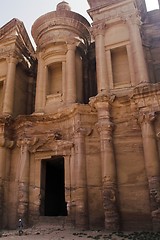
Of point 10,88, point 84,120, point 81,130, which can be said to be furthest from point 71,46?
point 81,130

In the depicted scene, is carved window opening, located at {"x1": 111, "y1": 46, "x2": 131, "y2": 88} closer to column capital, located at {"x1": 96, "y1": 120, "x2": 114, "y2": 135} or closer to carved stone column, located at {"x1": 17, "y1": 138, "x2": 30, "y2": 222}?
column capital, located at {"x1": 96, "y1": 120, "x2": 114, "y2": 135}

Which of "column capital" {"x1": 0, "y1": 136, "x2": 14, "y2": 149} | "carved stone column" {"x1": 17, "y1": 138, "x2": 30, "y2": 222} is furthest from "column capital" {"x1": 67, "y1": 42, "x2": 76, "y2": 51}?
"column capital" {"x1": 0, "y1": 136, "x2": 14, "y2": 149}

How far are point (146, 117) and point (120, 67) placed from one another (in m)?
4.42

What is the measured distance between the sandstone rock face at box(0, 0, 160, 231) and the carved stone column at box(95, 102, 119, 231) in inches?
1.7

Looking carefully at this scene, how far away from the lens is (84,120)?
14523mm

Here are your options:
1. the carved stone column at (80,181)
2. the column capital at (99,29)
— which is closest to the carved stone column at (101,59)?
the column capital at (99,29)

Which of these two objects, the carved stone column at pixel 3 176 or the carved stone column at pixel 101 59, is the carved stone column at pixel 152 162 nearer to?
the carved stone column at pixel 101 59

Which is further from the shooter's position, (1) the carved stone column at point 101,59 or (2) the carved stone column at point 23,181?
(1) the carved stone column at point 101,59

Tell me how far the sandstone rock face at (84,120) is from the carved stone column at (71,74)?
7 cm

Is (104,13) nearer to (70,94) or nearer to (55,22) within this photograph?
(55,22)

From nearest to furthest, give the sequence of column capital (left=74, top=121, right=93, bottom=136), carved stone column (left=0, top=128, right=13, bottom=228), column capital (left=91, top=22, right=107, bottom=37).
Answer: column capital (left=74, top=121, right=93, bottom=136) → carved stone column (left=0, top=128, right=13, bottom=228) → column capital (left=91, top=22, right=107, bottom=37)

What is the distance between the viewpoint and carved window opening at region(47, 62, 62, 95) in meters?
17.7

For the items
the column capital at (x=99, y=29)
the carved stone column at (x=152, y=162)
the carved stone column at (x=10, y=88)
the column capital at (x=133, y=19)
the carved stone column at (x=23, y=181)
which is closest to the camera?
the carved stone column at (x=152, y=162)

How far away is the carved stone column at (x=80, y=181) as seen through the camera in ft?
41.2
